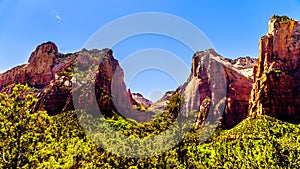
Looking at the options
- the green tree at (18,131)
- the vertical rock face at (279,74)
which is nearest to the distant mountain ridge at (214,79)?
the vertical rock face at (279,74)

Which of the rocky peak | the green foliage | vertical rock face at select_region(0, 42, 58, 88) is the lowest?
the green foliage

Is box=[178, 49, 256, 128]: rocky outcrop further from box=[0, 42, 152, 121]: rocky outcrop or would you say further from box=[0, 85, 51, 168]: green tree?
box=[0, 85, 51, 168]: green tree

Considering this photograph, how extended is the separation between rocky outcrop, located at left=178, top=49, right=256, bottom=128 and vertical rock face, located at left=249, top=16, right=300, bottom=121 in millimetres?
8616

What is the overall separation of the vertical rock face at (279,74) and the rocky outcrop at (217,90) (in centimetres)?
862

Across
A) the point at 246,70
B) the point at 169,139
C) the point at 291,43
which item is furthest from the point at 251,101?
the point at 169,139

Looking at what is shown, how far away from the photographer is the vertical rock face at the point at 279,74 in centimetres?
8038

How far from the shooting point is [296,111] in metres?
79.8

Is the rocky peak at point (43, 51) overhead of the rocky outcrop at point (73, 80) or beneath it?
overhead

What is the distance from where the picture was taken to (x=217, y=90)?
4035 inches

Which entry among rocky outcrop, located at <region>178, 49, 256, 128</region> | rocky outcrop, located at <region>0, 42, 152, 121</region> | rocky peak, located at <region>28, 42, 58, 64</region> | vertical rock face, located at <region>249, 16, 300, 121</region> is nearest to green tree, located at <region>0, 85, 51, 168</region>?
rocky outcrop, located at <region>0, 42, 152, 121</region>

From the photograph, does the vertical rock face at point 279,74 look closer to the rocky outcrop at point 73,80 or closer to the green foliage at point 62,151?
the rocky outcrop at point 73,80

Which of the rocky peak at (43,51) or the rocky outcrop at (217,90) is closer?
the rocky outcrop at (217,90)

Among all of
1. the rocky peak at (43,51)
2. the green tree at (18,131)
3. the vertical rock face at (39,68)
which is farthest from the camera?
the rocky peak at (43,51)

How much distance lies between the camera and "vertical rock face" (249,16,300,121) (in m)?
80.4
